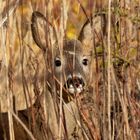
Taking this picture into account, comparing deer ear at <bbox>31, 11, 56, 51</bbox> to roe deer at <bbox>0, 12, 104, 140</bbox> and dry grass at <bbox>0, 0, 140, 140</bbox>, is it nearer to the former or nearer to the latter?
roe deer at <bbox>0, 12, 104, 140</bbox>

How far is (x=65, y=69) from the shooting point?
14.1 feet

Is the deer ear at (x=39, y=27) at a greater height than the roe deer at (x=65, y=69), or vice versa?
the deer ear at (x=39, y=27)

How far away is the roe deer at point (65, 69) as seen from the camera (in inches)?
129

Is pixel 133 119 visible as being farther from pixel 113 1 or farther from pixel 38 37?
pixel 38 37

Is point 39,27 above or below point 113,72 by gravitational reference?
above

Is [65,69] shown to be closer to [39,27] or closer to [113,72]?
[39,27]

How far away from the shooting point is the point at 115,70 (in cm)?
322

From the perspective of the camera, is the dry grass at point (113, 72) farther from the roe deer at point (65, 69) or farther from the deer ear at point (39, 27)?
the deer ear at point (39, 27)

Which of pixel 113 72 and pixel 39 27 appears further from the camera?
pixel 39 27

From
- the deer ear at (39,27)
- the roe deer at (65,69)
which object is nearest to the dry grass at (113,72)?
the roe deer at (65,69)

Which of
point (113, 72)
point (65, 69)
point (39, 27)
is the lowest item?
point (65, 69)

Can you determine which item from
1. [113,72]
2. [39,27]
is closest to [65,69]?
[39,27]

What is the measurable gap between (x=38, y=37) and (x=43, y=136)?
46.6 inches

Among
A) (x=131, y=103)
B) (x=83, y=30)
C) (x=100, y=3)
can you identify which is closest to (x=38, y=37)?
(x=83, y=30)
